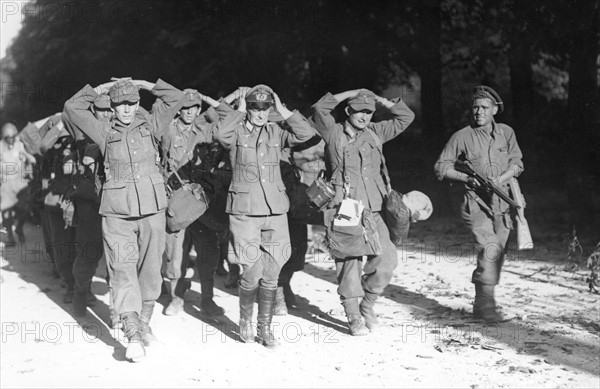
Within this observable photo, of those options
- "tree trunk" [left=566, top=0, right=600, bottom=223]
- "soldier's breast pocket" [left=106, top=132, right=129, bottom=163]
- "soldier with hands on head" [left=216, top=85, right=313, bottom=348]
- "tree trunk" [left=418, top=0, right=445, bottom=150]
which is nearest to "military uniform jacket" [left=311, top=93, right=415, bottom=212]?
"soldier with hands on head" [left=216, top=85, right=313, bottom=348]

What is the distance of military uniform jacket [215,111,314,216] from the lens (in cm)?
701

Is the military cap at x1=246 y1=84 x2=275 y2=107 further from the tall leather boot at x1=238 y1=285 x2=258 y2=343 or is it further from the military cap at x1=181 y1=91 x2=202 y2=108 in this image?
the tall leather boot at x1=238 y1=285 x2=258 y2=343

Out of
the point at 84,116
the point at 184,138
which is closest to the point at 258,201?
the point at 84,116

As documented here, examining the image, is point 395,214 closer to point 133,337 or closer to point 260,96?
point 260,96

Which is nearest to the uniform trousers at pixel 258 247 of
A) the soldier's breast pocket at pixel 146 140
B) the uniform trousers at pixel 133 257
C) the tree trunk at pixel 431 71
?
the uniform trousers at pixel 133 257

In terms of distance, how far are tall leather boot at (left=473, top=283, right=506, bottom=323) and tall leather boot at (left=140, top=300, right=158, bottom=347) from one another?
10.4 ft

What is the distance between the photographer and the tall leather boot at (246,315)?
7082 millimetres

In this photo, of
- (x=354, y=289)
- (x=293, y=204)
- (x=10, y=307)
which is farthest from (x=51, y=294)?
(x=354, y=289)

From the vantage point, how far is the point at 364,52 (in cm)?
1506

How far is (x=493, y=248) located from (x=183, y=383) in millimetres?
3390

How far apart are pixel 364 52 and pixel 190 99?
7.89 metres

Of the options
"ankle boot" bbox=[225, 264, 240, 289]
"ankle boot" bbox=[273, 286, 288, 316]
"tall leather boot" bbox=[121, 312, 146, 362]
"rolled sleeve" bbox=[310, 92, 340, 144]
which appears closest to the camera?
"tall leather boot" bbox=[121, 312, 146, 362]

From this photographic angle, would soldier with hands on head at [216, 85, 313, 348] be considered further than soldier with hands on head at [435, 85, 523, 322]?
No

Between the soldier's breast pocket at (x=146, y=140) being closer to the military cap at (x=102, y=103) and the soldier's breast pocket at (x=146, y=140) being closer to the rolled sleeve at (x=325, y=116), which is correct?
the military cap at (x=102, y=103)
